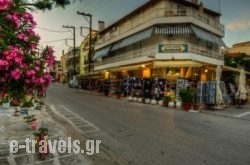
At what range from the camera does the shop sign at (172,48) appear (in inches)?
1428

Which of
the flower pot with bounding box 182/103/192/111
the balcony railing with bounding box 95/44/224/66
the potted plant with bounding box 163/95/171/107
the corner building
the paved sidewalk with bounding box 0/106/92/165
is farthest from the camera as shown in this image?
the balcony railing with bounding box 95/44/224/66

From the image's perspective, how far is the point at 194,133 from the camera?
12250mm

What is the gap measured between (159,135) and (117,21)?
4095 cm

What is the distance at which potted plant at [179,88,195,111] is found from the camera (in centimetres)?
2336

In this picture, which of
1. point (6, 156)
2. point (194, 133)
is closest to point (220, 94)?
point (194, 133)

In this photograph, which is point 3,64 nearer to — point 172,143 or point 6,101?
point 6,101

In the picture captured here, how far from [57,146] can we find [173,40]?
29.5 metres

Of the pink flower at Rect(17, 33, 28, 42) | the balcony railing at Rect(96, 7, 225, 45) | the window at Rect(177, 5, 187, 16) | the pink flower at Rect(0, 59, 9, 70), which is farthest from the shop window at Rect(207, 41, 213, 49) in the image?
the pink flower at Rect(0, 59, 9, 70)

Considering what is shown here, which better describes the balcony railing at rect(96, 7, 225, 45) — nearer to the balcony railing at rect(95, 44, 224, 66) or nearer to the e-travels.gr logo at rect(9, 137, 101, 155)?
the balcony railing at rect(95, 44, 224, 66)

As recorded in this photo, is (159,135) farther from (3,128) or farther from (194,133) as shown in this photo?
(3,128)

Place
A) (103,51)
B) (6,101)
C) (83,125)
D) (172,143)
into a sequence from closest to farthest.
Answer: (6,101) < (172,143) < (83,125) < (103,51)

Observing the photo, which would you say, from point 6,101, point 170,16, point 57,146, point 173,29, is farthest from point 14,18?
point 170,16

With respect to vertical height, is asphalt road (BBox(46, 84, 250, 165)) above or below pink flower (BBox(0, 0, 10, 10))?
below

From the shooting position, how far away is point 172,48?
36.7 metres
